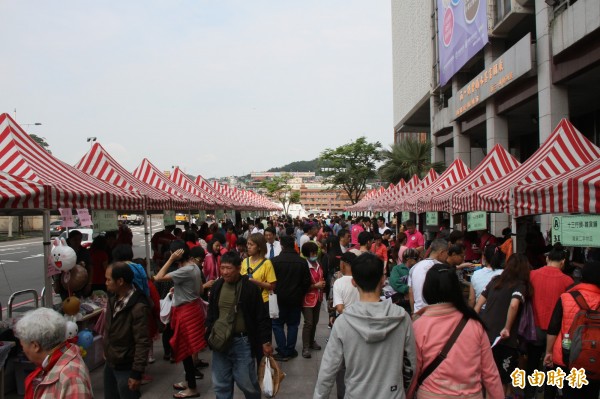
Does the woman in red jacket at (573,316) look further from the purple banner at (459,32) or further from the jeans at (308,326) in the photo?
the purple banner at (459,32)

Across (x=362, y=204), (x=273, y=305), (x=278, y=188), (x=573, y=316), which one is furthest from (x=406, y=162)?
(x=278, y=188)

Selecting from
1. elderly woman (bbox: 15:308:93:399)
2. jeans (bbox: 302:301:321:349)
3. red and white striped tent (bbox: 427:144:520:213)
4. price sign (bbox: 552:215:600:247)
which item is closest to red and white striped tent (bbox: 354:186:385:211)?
red and white striped tent (bbox: 427:144:520:213)

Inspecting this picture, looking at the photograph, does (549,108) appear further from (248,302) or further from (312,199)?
(312,199)

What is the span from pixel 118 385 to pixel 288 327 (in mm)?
3228

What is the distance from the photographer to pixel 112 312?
4.36m

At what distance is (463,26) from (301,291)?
62.5ft

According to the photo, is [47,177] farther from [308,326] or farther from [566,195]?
[566,195]

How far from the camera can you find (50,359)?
2785mm

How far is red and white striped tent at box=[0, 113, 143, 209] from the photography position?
607 cm

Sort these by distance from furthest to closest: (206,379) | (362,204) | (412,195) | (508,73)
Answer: (362,204) → (508,73) → (412,195) → (206,379)

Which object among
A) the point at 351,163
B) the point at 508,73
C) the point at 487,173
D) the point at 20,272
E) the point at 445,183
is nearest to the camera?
the point at 487,173

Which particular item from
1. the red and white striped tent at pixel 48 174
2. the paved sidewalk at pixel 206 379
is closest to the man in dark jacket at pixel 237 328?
the paved sidewalk at pixel 206 379

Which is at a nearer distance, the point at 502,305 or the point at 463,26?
the point at 502,305

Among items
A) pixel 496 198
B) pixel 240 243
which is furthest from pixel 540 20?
pixel 240 243
